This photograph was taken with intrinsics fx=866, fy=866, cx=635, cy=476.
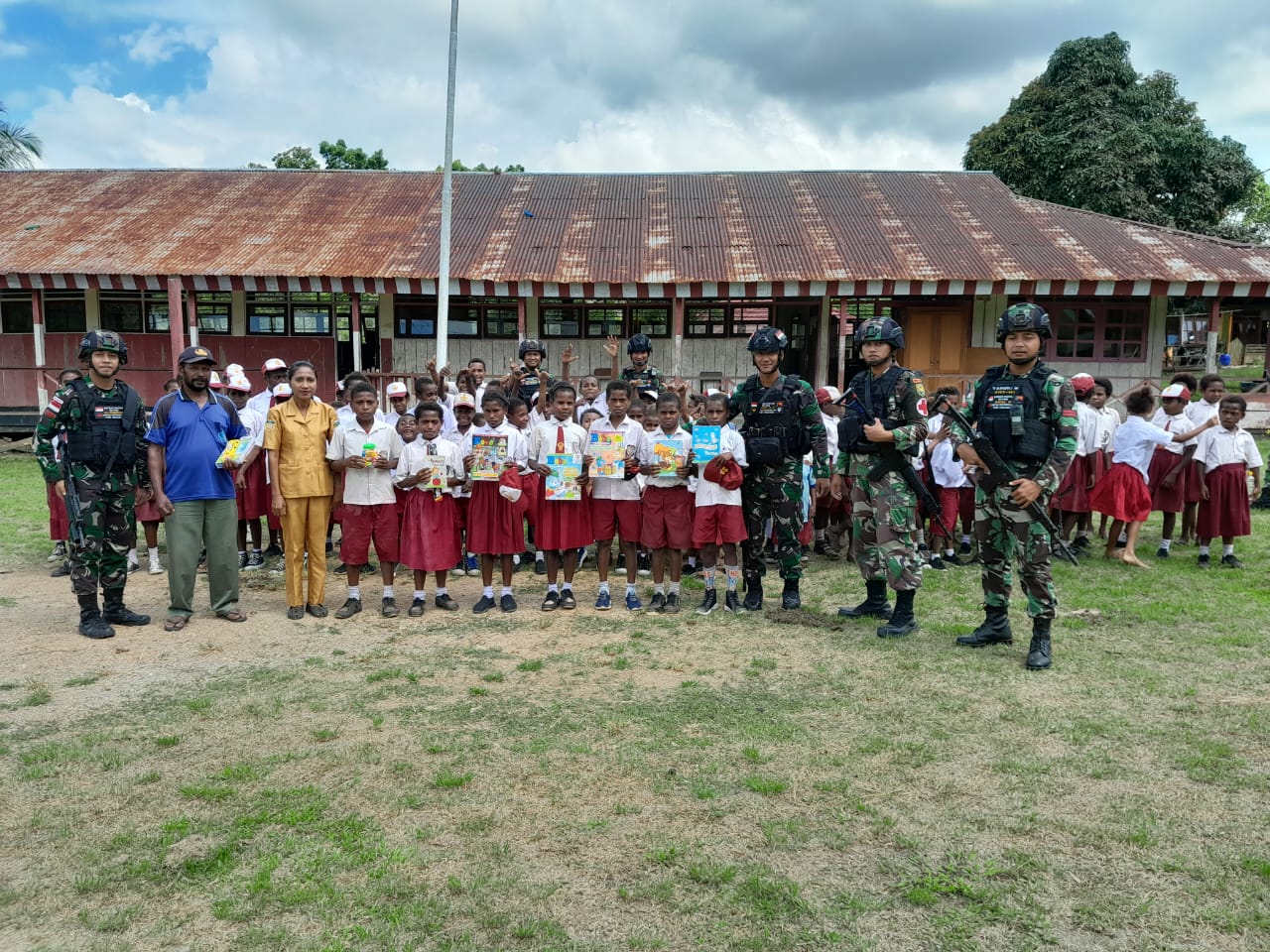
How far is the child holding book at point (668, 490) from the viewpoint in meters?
6.45

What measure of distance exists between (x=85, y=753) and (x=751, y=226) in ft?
56.8

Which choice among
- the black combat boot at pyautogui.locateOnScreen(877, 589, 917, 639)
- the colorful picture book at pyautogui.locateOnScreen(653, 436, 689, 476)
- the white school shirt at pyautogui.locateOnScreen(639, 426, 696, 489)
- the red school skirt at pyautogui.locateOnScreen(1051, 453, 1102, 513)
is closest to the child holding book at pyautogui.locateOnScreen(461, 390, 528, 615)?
the white school shirt at pyautogui.locateOnScreen(639, 426, 696, 489)

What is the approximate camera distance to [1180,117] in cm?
2697

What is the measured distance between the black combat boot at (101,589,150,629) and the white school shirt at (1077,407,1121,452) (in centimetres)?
835

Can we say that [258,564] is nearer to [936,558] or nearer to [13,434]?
[936,558]

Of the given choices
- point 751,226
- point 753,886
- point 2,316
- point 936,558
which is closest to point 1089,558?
point 936,558

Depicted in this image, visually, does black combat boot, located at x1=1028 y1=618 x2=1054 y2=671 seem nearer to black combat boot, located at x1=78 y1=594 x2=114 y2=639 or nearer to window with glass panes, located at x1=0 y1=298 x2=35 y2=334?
black combat boot, located at x1=78 y1=594 x2=114 y2=639

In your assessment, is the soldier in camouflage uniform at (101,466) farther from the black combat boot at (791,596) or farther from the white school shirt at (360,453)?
the black combat boot at (791,596)

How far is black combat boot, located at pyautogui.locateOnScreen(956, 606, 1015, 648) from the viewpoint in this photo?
5699mm

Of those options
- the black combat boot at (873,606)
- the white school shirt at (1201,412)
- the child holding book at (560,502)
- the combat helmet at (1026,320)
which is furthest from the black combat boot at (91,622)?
the white school shirt at (1201,412)

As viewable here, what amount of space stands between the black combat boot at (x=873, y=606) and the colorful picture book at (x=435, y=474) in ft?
10.3

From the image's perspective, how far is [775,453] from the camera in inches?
248

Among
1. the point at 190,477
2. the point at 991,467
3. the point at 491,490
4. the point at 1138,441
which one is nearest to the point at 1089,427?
the point at 1138,441

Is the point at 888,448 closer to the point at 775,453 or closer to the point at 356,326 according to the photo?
the point at 775,453
